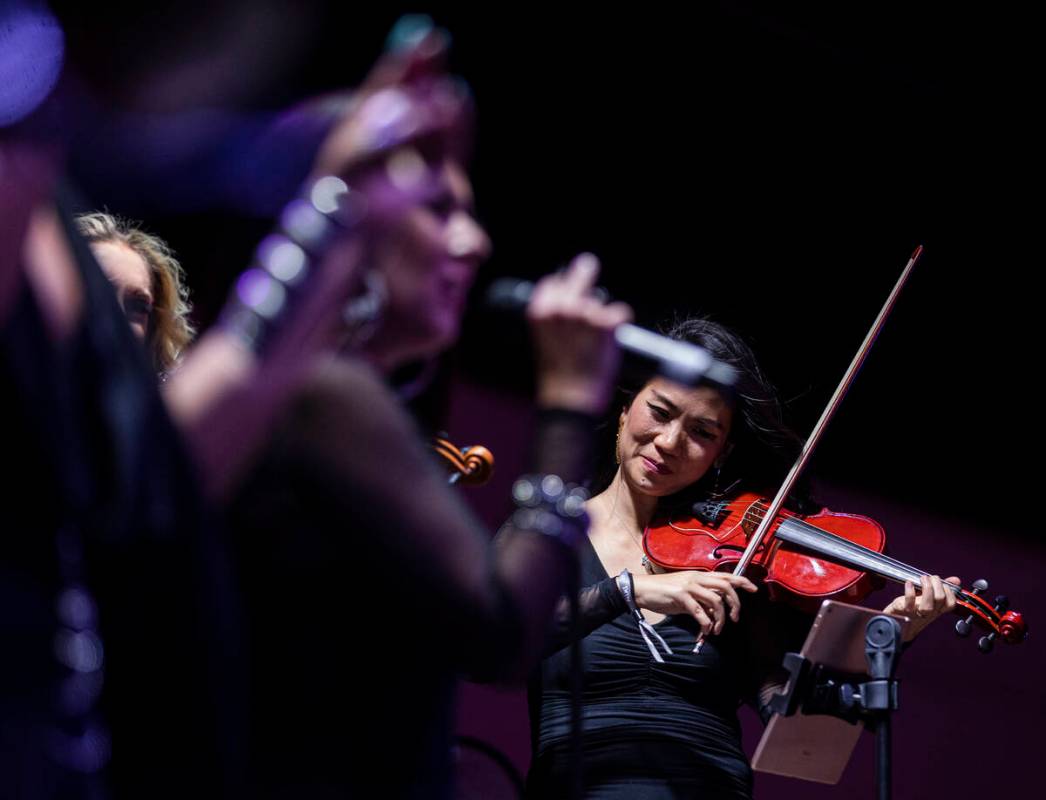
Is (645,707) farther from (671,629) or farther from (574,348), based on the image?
(574,348)

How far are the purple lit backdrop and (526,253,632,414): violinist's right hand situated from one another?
1715 millimetres

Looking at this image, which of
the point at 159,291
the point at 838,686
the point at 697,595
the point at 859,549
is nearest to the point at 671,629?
the point at 697,595

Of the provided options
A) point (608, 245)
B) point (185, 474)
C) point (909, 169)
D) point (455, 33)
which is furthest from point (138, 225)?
point (909, 169)

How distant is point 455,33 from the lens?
225 centimetres

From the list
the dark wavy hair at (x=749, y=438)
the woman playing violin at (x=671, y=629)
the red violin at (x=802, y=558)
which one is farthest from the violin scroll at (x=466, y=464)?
the dark wavy hair at (x=749, y=438)

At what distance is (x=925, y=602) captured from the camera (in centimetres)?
201

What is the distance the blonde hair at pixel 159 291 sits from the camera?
1738mm

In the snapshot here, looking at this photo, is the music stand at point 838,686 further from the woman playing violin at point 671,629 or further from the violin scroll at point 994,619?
the violin scroll at point 994,619

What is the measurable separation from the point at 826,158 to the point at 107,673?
2.48m

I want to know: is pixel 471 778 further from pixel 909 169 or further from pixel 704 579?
pixel 909 169

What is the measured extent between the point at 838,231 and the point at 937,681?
4.00 ft

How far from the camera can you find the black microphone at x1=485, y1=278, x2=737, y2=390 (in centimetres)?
97

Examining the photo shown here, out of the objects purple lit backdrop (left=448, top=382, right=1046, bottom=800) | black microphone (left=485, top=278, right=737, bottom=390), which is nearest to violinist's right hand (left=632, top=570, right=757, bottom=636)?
purple lit backdrop (left=448, top=382, right=1046, bottom=800)

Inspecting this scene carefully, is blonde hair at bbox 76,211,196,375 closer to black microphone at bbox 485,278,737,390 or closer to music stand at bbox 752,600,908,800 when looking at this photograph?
black microphone at bbox 485,278,737,390
